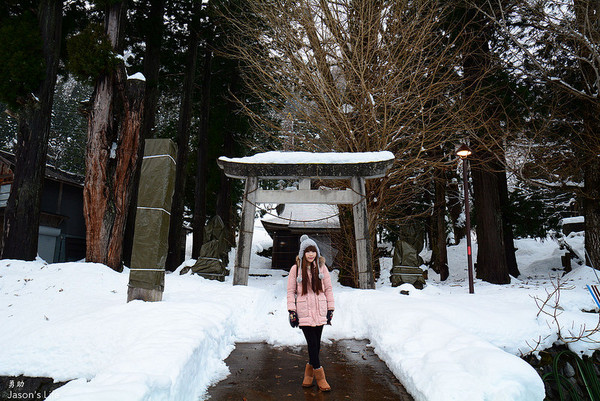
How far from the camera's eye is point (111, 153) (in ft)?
31.4

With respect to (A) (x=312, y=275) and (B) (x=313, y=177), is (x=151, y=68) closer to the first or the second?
(B) (x=313, y=177)

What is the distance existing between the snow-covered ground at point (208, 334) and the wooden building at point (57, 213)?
414 inches

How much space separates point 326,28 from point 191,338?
32.0ft

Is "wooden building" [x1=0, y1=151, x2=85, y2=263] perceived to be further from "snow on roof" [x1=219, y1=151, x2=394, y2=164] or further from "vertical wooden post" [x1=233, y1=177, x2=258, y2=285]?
"snow on roof" [x1=219, y1=151, x2=394, y2=164]

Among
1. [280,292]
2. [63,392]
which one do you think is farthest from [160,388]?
[280,292]

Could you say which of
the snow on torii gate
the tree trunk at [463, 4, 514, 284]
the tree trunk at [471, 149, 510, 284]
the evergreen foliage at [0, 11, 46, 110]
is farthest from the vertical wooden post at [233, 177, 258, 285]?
the tree trunk at [471, 149, 510, 284]

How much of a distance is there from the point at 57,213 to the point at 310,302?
18.4m

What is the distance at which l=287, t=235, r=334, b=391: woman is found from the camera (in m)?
4.03

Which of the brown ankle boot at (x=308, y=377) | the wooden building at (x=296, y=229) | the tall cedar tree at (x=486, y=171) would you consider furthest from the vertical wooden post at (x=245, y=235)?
the wooden building at (x=296, y=229)

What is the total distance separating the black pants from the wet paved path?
0.94ft

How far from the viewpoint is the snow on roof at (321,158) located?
864cm

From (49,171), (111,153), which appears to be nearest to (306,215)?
(111,153)

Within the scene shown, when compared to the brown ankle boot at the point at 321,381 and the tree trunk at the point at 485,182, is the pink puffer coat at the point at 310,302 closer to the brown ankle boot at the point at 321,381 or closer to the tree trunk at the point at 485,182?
the brown ankle boot at the point at 321,381

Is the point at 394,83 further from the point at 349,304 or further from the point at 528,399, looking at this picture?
the point at 528,399
